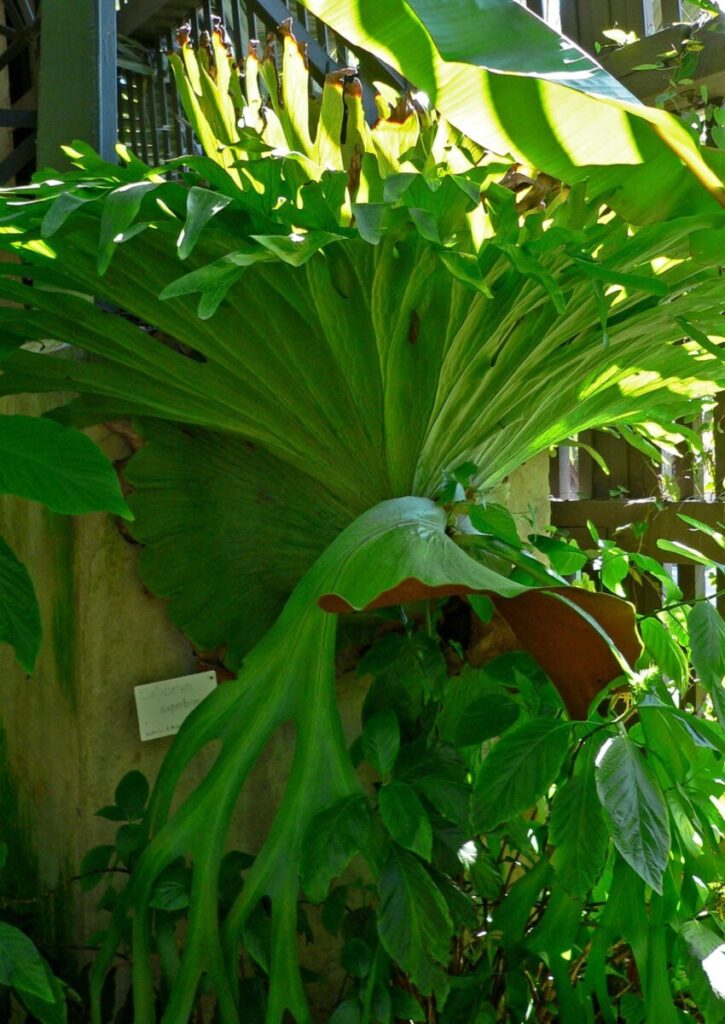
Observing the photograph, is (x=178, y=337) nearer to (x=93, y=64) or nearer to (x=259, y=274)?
(x=259, y=274)

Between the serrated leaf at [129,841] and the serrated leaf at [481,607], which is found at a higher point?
the serrated leaf at [481,607]

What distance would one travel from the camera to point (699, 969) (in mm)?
896

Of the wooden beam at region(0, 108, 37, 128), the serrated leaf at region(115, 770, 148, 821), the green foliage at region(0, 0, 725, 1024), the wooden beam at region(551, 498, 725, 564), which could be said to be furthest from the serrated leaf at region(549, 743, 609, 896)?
the wooden beam at region(0, 108, 37, 128)

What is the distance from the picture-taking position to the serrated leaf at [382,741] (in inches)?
38.4

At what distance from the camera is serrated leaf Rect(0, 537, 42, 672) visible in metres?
0.97

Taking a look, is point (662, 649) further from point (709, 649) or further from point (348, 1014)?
point (348, 1014)

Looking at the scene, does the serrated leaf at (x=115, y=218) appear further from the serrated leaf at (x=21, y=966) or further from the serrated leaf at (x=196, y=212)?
the serrated leaf at (x=21, y=966)

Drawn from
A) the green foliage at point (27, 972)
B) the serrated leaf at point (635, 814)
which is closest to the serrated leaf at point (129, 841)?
the green foliage at point (27, 972)

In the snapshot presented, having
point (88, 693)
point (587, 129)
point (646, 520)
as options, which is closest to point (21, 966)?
point (88, 693)

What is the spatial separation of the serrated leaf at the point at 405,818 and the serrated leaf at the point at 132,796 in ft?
1.01

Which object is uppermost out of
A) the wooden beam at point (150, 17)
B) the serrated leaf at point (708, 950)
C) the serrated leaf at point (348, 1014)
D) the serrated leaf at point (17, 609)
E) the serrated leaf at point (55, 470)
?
the wooden beam at point (150, 17)

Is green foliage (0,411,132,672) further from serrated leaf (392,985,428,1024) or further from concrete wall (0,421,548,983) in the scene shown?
serrated leaf (392,985,428,1024)

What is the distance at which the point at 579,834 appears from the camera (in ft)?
2.71

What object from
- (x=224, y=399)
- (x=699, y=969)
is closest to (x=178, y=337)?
(x=224, y=399)
